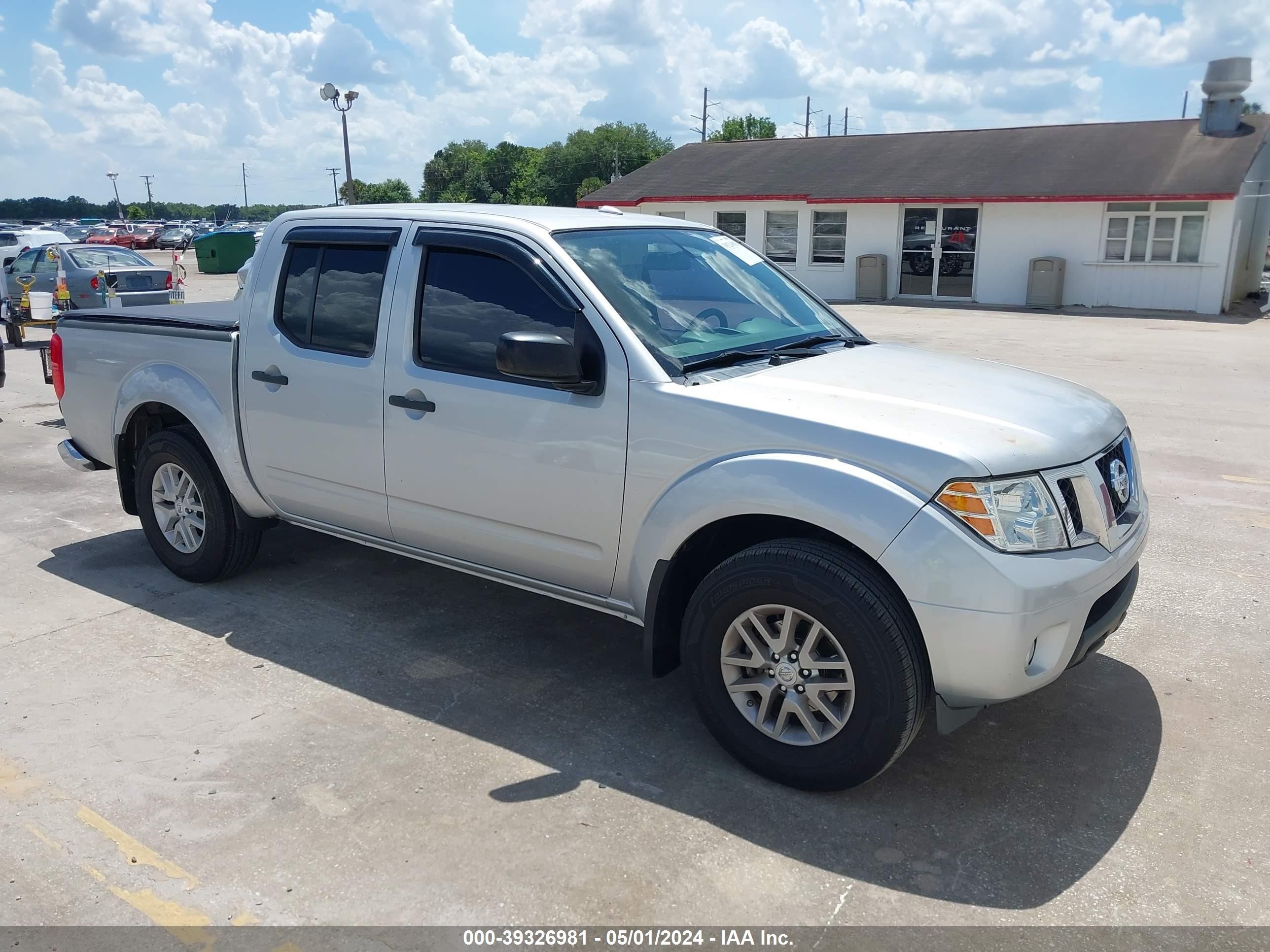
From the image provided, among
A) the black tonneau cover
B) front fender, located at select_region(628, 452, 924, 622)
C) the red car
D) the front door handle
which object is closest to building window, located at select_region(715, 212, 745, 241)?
the black tonneau cover

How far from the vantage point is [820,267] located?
28.5 m

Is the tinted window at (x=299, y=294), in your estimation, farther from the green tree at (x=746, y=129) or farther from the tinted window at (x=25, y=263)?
the green tree at (x=746, y=129)

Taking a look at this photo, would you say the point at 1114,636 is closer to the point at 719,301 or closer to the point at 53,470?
the point at 719,301

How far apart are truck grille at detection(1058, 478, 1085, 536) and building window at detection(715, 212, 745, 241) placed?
26933mm

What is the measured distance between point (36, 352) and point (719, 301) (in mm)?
16020

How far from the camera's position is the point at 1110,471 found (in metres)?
3.67

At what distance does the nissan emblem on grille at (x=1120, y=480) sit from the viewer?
3691mm

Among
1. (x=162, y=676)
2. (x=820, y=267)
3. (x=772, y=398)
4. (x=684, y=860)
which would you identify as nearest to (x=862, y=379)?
(x=772, y=398)

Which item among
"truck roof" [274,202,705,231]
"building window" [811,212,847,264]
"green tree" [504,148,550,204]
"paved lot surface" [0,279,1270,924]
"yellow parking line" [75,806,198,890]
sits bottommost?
"yellow parking line" [75,806,198,890]

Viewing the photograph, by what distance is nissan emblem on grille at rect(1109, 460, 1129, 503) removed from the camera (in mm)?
3691

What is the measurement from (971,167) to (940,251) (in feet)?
7.98

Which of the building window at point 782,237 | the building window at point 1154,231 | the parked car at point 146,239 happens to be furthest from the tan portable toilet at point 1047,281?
the parked car at point 146,239

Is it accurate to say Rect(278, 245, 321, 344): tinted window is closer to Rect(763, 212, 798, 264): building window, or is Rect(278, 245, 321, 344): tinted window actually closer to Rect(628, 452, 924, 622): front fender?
Rect(628, 452, 924, 622): front fender

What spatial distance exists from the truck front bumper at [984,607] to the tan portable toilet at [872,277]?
24623 millimetres
